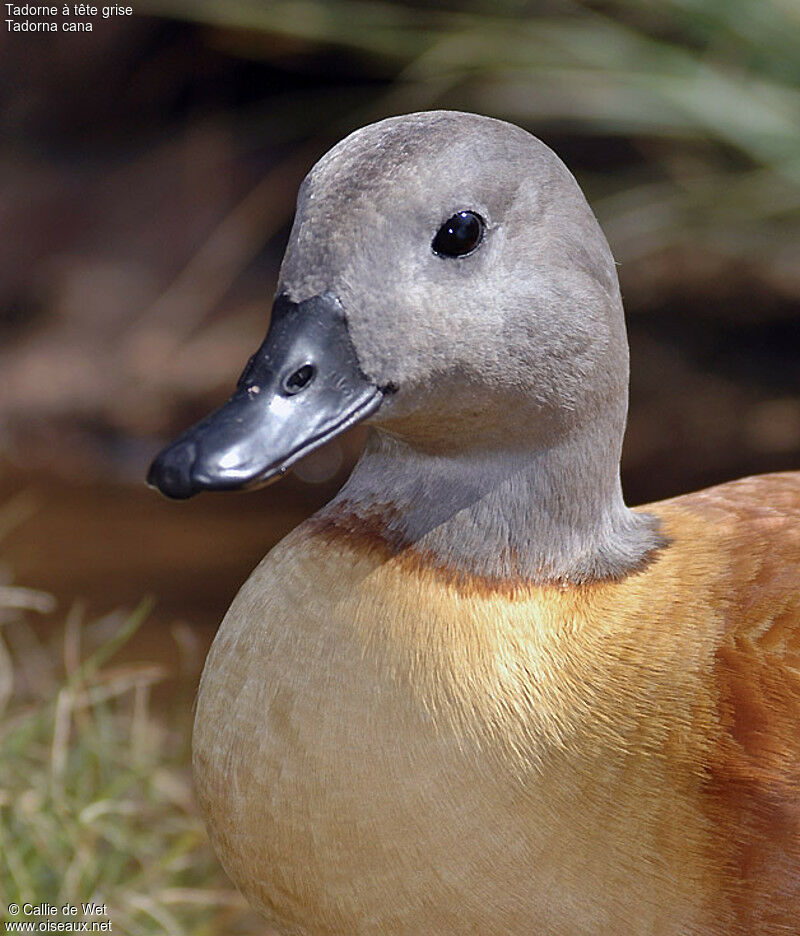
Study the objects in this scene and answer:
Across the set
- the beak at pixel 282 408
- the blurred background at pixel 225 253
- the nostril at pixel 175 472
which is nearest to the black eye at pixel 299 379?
the beak at pixel 282 408

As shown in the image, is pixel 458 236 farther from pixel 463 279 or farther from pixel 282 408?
pixel 282 408

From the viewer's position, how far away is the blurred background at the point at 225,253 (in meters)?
3.65

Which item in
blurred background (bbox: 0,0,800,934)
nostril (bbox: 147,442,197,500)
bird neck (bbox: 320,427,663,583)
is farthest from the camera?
blurred background (bbox: 0,0,800,934)

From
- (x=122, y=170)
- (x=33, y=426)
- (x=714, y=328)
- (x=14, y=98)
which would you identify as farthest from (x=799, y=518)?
(x=14, y=98)

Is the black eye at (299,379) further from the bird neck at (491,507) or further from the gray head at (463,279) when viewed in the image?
the bird neck at (491,507)

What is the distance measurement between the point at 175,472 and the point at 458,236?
0.39 metres

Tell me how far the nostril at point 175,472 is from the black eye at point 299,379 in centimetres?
11

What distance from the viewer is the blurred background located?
12.0 feet

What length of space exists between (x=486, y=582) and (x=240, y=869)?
0.43m

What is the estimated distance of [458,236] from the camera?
149cm

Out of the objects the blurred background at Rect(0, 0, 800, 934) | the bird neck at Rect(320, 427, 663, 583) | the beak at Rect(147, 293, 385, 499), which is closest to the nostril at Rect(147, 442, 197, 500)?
the beak at Rect(147, 293, 385, 499)

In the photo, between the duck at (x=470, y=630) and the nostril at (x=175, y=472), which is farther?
the duck at (x=470, y=630)

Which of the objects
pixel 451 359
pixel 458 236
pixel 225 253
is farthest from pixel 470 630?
pixel 225 253

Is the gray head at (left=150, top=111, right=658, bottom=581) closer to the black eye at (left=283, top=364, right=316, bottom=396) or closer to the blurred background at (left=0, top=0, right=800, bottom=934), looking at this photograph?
the black eye at (left=283, top=364, right=316, bottom=396)
